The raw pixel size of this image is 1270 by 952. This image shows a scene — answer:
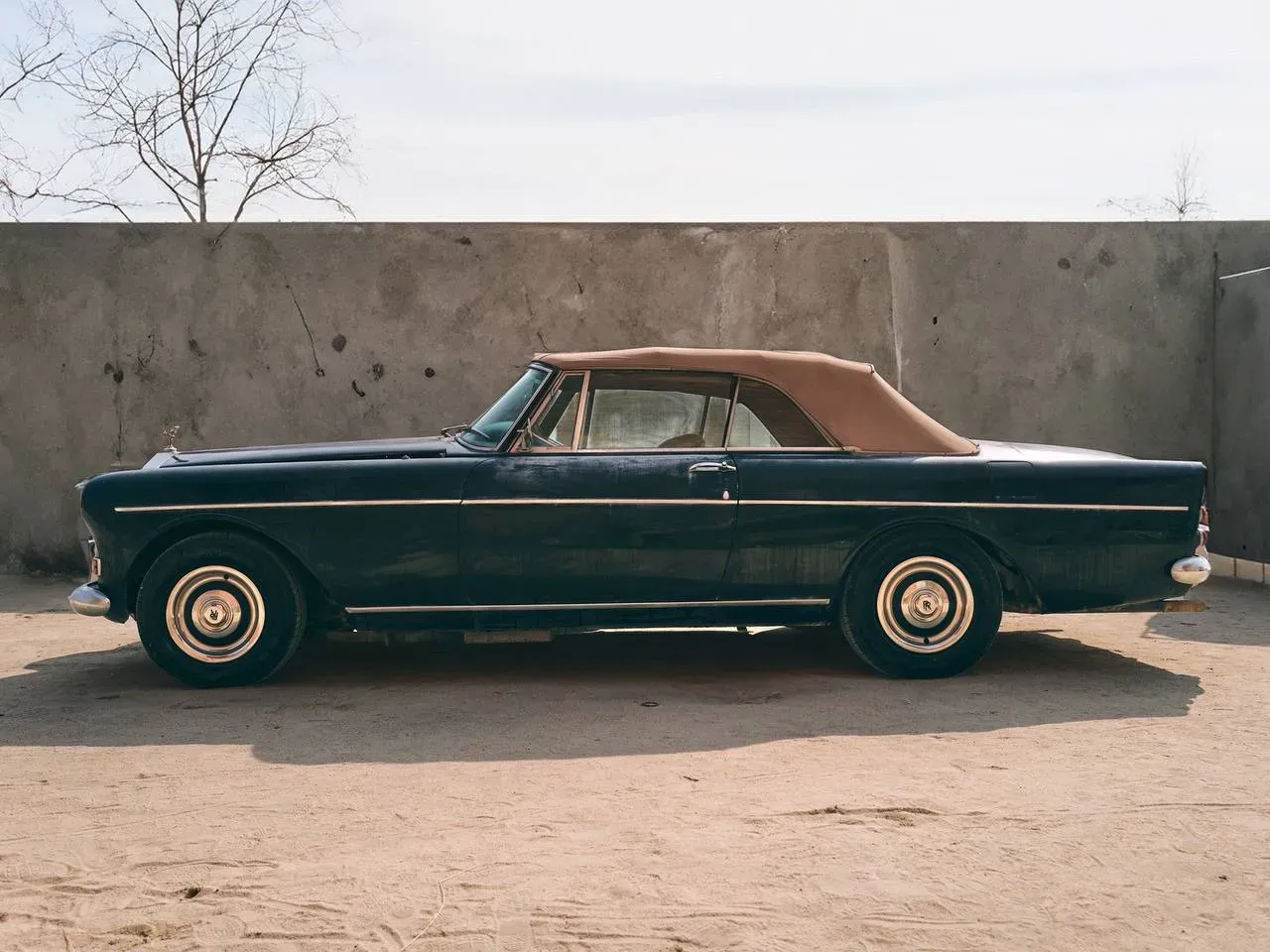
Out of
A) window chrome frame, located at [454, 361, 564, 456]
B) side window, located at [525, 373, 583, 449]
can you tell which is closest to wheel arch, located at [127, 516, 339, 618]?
window chrome frame, located at [454, 361, 564, 456]

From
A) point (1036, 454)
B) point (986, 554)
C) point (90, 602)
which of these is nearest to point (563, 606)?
point (986, 554)

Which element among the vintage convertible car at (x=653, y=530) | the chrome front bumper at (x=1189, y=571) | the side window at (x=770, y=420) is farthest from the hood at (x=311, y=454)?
the chrome front bumper at (x=1189, y=571)

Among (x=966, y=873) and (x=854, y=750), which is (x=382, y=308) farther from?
(x=966, y=873)

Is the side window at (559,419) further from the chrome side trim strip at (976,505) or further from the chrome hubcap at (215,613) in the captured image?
the chrome hubcap at (215,613)

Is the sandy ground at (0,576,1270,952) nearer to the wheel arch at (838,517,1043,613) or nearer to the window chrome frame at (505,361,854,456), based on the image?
the wheel arch at (838,517,1043,613)

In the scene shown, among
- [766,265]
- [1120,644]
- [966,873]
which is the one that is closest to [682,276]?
[766,265]

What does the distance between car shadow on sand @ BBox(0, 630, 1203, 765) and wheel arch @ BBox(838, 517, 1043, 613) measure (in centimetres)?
35

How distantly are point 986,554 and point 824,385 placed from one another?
1.03m

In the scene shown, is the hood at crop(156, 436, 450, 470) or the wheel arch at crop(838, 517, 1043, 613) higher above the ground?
the hood at crop(156, 436, 450, 470)

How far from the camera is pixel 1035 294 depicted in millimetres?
9656

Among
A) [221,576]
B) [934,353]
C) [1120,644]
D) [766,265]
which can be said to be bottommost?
[1120,644]

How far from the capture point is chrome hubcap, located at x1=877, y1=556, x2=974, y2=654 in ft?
19.2

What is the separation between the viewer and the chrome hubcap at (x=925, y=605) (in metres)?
5.86

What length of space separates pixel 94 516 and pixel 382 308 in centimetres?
396
